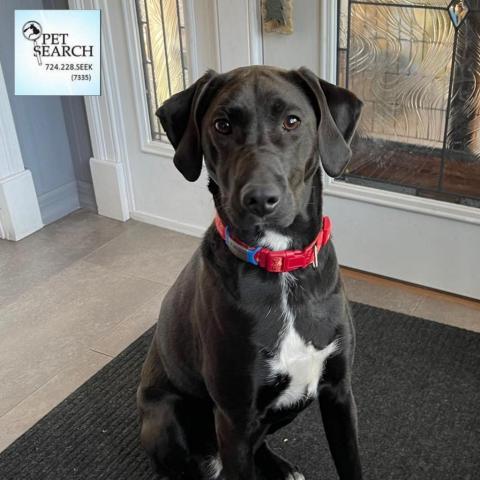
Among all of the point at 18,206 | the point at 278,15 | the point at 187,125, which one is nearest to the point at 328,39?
the point at 278,15

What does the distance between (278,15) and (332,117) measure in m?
1.01

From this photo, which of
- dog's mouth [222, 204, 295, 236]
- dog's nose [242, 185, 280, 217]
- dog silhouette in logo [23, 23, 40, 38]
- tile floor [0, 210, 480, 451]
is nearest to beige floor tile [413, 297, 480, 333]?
tile floor [0, 210, 480, 451]

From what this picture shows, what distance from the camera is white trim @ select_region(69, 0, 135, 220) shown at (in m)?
2.58

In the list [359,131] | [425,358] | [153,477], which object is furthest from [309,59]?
[153,477]

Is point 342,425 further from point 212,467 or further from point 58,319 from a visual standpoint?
point 58,319

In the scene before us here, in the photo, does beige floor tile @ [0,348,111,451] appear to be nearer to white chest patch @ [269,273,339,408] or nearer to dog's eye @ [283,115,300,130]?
white chest patch @ [269,273,339,408]

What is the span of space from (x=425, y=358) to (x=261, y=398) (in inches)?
33.2

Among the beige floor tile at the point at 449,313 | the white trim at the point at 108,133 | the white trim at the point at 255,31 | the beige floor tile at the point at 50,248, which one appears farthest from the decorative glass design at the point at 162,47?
the beige floor tile at the point at 449,313

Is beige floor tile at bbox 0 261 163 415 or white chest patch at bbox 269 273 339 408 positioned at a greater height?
white chest patch at bbox 269 273 339 408

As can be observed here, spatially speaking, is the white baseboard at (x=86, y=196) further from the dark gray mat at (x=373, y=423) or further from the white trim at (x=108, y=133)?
the dark gray mat at (x=373, y=423)

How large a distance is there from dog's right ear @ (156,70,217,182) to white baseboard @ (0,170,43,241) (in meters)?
1.59

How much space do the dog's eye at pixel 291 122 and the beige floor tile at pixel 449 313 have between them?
1.21 metres

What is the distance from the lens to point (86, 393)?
1993 millimetres

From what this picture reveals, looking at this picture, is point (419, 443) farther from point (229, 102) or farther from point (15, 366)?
point (15, 366)
